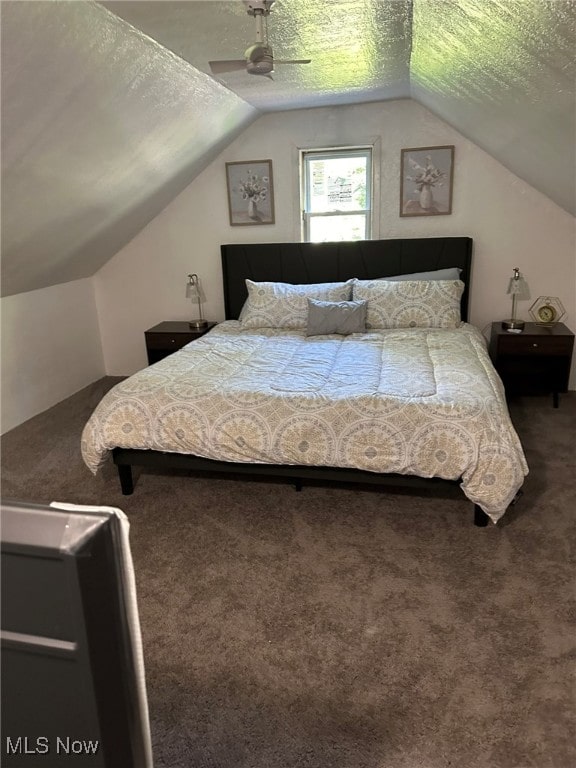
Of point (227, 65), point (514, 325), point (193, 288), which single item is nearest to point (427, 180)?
point (514, 325)

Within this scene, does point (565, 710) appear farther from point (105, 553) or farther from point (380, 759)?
point (105, 553)

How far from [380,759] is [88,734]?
118 centimetres

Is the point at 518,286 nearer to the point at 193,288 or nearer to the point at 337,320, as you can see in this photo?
the point at 337,320

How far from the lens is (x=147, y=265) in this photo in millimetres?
4664

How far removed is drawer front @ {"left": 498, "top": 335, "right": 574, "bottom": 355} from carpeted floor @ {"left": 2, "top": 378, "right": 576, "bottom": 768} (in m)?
1.00

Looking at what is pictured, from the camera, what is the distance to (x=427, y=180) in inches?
159

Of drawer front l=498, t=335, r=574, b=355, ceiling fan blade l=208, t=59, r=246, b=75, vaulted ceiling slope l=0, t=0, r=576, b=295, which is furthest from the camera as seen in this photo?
drawer front l=498, t=335, r=574, b=355

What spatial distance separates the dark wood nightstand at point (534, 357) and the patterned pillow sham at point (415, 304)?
1.27ft

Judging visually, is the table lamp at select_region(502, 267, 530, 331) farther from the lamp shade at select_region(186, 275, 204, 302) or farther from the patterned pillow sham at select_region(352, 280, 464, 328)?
the lamp shade at select_region(186, 275, 204, 302)

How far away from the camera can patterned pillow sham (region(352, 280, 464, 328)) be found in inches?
149

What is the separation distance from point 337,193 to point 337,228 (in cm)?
28

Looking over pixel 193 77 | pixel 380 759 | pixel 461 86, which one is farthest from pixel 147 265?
pixel 380 759

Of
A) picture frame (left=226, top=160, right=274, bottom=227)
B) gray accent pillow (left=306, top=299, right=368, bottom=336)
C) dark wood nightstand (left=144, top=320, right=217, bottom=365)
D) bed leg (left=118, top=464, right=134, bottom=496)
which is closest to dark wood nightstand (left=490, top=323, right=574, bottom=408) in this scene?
gray accent pillow (left=306, top=299, right=368, bottom=336)

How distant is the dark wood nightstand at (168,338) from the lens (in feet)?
13.8
